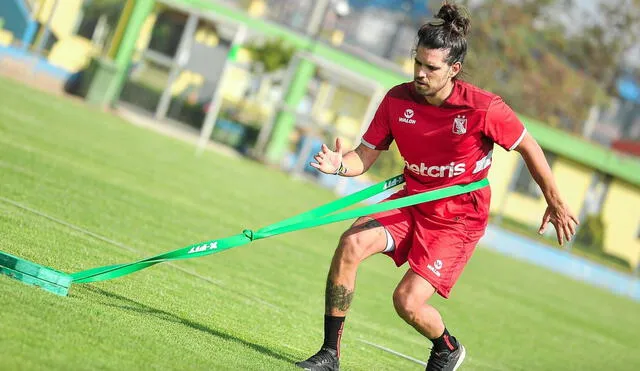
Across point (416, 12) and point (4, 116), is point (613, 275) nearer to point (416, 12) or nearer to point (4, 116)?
point (416, 12)

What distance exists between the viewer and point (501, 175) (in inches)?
1511

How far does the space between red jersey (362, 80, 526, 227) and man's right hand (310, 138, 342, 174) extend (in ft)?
1.49

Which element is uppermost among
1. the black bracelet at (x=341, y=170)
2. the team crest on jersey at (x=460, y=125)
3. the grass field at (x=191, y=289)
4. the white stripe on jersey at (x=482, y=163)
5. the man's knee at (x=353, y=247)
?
the team crest on jersey at (x=460, y=125)

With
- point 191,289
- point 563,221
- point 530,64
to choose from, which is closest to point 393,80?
point 530,64

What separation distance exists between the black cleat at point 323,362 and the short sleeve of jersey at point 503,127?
1699 mm

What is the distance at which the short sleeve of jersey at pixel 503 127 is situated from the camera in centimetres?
718

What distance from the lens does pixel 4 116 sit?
19234 mm

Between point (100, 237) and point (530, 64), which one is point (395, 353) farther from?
point (530, 64)

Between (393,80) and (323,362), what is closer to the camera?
(323,362)

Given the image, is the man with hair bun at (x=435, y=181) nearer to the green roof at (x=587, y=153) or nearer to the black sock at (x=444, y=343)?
the black sock at (x=444, y=343)

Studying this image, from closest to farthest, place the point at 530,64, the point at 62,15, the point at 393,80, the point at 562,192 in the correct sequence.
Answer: the point at 62,15 < the point at 393,80 < the point at 562,192 < the point at 530,64

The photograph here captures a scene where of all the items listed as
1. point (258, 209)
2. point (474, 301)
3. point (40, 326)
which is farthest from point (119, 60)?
point (40, 326)

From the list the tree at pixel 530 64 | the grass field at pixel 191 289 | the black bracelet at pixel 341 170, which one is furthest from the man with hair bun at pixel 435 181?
the tree at pixel 530 64

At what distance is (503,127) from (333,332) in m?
1.68
